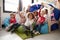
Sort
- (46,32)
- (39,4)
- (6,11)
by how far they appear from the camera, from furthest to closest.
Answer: (6,11)
(39,4)
(46,32)

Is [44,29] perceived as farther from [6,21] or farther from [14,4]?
[14,4]

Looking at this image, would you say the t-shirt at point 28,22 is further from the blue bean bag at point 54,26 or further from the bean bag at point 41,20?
the blue bean bag at point 54,26

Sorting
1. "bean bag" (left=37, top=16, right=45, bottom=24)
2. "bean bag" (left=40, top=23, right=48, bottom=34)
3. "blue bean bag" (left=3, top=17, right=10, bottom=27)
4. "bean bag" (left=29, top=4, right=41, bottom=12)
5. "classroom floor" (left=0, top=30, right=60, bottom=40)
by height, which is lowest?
"classroom floor" (left=0, top=30, right=60, bottom=40)

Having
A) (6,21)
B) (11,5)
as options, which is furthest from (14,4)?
(6,21)

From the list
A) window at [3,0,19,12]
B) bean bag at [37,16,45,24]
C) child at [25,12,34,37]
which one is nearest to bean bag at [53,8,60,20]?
bean bag at [37,16,45,24]

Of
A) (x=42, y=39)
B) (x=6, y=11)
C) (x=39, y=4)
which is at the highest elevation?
(x=39, y=4)

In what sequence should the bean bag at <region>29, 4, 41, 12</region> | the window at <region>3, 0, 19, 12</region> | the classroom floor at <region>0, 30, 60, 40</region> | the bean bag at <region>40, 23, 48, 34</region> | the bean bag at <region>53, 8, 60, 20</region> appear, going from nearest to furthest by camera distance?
the classroom floor at <region>0, 30, 60, 40</region>
the bean bag at <region>40, 23, 48, 34</region>
the bean bag at <region>53, 8, 60, 20</region>
the bean bag at <region>29, 4, 41, 12</region>
the window at <region>3, 0, 19, 12</region>

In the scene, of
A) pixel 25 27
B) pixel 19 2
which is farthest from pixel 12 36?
pixel 19 2

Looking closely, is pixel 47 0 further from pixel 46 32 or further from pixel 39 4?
pixel 46 32

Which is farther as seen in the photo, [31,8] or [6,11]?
[6,11]

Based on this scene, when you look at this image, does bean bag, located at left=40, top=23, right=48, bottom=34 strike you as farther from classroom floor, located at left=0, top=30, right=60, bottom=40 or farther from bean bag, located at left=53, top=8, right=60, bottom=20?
bean bag, located at left=53, top=8, right=60, bottom=20

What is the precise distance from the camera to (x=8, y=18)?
2.44m

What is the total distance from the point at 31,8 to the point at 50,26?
1.77ft

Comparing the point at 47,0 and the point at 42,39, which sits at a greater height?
the point at 47,0
